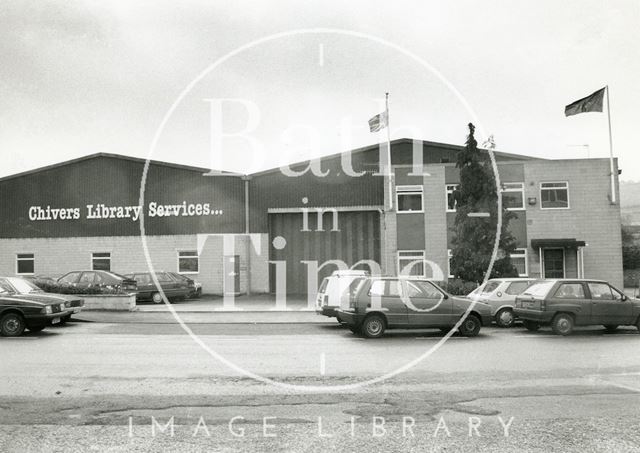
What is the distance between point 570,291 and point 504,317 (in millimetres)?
2313

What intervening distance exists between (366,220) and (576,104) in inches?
469

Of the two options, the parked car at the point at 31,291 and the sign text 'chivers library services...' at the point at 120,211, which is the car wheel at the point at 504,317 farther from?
the sign text 'chivers library services...' at the point at 120,211

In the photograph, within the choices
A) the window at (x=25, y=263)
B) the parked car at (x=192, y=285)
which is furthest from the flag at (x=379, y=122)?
the window at (x=25, y=263)

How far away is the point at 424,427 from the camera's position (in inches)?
265

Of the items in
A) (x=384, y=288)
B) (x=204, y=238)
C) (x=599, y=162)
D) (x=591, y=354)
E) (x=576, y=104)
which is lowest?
(x=591, y=354)

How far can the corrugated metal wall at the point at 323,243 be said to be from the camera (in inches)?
1335

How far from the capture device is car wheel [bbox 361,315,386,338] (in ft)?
48.9

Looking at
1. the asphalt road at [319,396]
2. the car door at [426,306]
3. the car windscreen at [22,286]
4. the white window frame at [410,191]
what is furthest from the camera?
the white window frame at [410,191]

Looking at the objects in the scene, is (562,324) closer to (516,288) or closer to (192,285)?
(516,288)

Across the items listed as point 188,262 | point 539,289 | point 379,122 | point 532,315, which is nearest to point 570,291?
point 539,289

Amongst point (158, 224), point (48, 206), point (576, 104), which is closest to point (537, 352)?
point (576, 104)

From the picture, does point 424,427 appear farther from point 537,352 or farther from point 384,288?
point 384,288

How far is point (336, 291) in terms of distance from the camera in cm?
1669

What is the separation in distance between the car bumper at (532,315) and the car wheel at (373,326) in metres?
4.00
